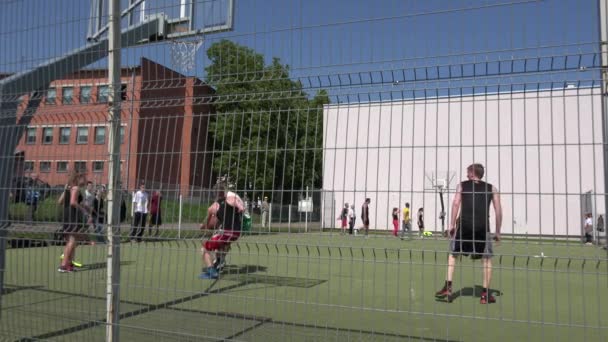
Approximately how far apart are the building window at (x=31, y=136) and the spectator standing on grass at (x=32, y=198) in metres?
0.31

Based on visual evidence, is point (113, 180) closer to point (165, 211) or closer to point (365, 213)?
point (165, 211)

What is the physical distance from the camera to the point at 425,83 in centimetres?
356

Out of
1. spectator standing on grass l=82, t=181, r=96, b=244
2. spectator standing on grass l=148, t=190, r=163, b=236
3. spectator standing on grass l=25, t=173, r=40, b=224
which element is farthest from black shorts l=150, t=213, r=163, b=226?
spectator standing on grass l=25, t=173, r=40, b=224

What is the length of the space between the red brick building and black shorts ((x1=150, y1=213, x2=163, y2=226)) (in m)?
0.26

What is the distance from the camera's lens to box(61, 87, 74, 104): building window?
494 cm

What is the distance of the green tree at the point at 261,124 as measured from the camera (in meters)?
3.85

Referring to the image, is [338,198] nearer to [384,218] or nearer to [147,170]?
[384,218]

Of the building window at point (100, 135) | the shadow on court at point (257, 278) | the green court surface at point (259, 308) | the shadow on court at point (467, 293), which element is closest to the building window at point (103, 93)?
the building window at point (100, 135)

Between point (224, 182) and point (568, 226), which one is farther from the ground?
point (224, 182)

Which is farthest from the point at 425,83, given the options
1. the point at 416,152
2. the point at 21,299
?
the point at 21,299

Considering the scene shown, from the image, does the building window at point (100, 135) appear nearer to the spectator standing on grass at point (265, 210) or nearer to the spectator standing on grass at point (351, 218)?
the spectator standing on grass at point (265, 210)

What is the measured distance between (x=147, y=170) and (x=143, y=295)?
2.57 meters

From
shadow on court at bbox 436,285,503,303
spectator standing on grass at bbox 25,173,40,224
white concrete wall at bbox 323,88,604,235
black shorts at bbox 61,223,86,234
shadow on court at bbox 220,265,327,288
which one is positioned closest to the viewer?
white concrete wall at bbox 323,88,604,235

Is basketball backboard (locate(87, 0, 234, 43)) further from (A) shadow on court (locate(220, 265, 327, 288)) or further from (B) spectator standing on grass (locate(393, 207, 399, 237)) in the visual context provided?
(A) shadow on court (locate(220, 265, 327, 288))
